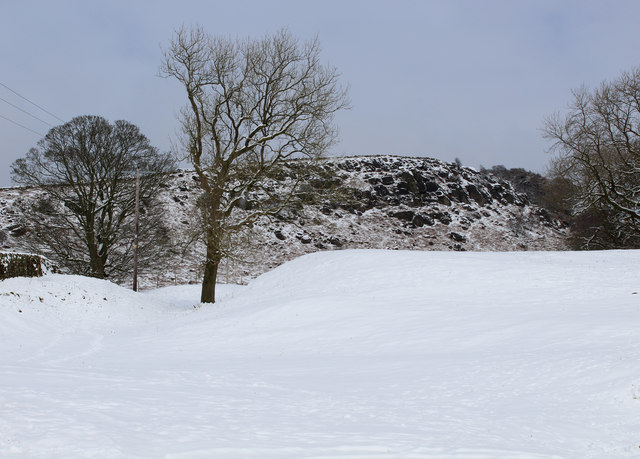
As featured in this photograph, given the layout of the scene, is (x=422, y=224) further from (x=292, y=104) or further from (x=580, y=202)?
(x=292, y=104)

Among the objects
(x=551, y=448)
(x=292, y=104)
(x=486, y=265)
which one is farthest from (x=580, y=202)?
(x=551, y=448)

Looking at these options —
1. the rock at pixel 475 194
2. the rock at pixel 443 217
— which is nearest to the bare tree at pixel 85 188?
the rock at pixel 443 217

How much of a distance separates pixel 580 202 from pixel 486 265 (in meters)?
12.2

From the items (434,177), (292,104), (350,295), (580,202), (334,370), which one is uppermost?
(434,177)

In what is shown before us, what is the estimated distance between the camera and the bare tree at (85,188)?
885 inches

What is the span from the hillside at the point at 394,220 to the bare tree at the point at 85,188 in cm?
198

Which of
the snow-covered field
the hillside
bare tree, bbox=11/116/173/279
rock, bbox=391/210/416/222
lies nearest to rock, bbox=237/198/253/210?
the hillside

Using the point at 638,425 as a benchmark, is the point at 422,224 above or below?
above

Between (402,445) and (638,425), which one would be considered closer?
(402,445)

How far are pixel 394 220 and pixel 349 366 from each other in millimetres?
47120

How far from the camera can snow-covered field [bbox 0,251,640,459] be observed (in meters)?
4.51

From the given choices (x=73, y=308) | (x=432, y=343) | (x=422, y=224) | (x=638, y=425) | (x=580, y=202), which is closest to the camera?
(x=638, y=425)

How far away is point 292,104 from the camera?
20.9 meters

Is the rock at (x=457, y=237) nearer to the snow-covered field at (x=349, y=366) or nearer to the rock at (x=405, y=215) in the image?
the rock at (x=405, y=215)
